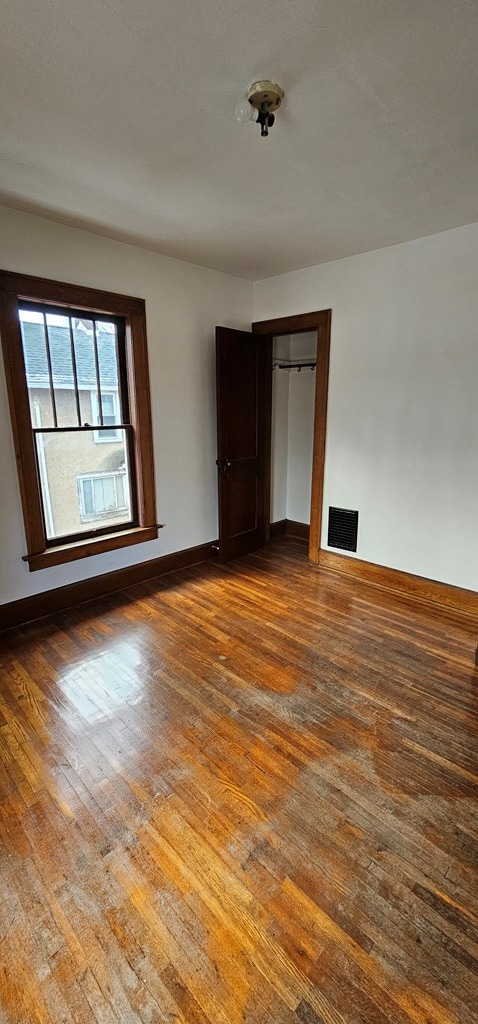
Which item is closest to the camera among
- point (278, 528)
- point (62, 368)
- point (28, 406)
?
point (28, 406)

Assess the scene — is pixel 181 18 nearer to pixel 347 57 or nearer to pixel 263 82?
pixel 263 82

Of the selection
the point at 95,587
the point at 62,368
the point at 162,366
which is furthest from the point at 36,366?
the point at 95,587

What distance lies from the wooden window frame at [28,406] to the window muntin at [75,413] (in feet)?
0.27

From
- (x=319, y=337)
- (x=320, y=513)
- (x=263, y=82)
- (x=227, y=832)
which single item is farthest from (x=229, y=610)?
(x=263, y=82)

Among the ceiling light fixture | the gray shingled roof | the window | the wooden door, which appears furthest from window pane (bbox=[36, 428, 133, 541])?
the ceiling light fixture

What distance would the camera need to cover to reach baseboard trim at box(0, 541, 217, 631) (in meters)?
3.04

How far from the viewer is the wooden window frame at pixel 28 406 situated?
2.76 metres

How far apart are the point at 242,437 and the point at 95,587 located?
1.92 m

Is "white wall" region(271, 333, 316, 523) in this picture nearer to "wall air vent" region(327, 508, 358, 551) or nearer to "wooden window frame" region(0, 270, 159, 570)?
"wall air vent" region(327, 508, 358, 551)

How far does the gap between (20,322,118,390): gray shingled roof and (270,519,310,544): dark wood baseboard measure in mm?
2470

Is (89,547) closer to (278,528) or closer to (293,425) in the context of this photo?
(278,528)

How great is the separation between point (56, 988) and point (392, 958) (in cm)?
91

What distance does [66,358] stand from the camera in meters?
3.12

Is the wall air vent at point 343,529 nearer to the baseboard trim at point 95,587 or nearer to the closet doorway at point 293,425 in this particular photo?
the closet doorway at point 293,425
